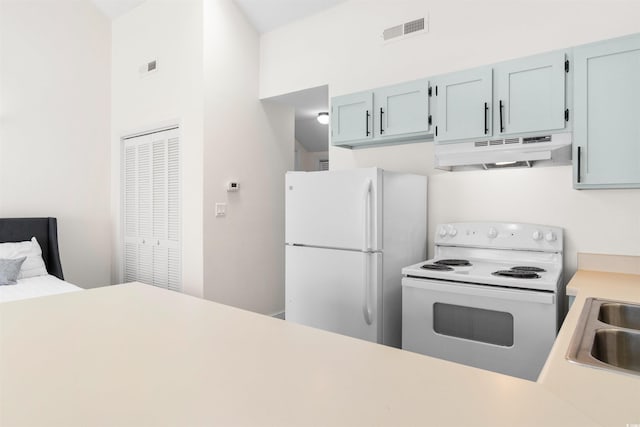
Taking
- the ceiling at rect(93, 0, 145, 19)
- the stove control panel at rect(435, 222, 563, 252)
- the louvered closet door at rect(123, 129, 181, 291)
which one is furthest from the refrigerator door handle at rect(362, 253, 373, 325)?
the ceiling at rect(93, 0, 145, 19)

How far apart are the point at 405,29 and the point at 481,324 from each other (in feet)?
7.51

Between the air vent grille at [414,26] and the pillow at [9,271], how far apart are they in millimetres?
3846

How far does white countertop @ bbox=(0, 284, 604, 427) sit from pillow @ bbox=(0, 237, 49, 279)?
3.09m

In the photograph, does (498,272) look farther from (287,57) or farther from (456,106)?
(287,57)

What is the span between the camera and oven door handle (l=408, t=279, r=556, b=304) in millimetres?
2016

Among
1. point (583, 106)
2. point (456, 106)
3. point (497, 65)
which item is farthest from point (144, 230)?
point (583, 106)

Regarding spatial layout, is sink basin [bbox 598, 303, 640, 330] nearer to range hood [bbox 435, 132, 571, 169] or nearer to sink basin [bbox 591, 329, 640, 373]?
sink basin [bbox 591, 329, 640, 373]

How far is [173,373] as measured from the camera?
2.80 feet

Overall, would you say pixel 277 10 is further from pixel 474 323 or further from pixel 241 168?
pixel 474 323

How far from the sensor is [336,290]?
2727mm

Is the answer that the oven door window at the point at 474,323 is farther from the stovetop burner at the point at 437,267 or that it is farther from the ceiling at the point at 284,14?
the ceiling at the point at 284,14

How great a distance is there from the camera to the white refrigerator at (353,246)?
2.57 m

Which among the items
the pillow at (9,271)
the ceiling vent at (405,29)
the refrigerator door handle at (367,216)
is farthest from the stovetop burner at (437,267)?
the pillow at (9,271)

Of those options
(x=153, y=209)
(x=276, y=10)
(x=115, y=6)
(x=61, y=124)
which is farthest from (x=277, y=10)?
(x=61, y=124)
